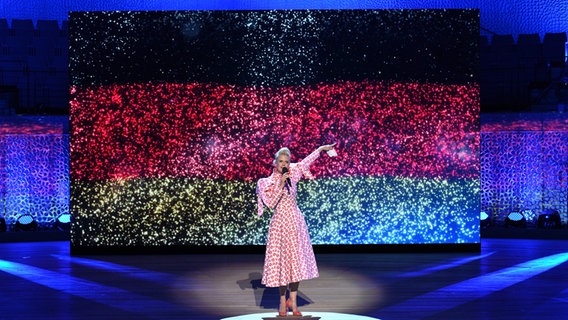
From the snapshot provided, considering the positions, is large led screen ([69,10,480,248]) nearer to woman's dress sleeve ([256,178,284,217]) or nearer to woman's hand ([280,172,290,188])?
woman's dress sleeve ([256,178,284,217])

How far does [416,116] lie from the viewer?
8688 millimetres

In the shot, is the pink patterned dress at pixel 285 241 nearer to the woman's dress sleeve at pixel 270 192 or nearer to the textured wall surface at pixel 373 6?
the woman's dress sleeve at pixel 270 192

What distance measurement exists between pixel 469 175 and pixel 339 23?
206 centimetres

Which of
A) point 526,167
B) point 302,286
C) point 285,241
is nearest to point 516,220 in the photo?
point 526,167

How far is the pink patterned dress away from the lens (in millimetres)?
5199

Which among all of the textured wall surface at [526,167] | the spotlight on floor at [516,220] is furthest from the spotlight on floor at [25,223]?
the spotlight on floor at [516,220]

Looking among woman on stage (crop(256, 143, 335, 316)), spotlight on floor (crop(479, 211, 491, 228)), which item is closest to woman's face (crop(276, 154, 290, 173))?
woman on stage (crop(256, 143, 335, 316))

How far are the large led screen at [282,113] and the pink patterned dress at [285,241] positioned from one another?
340 cm

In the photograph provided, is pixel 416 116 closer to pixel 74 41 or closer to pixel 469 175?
pixel 469 175

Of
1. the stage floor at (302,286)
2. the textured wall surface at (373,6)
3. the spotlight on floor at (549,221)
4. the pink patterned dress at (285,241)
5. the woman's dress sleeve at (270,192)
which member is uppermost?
the textured wall surface at (373,6)

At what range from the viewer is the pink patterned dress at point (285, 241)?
5.20 m

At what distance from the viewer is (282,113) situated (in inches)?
343

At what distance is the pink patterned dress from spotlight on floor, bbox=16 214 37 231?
6.57m

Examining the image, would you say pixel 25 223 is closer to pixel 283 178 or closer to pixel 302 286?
pixel 302 286
